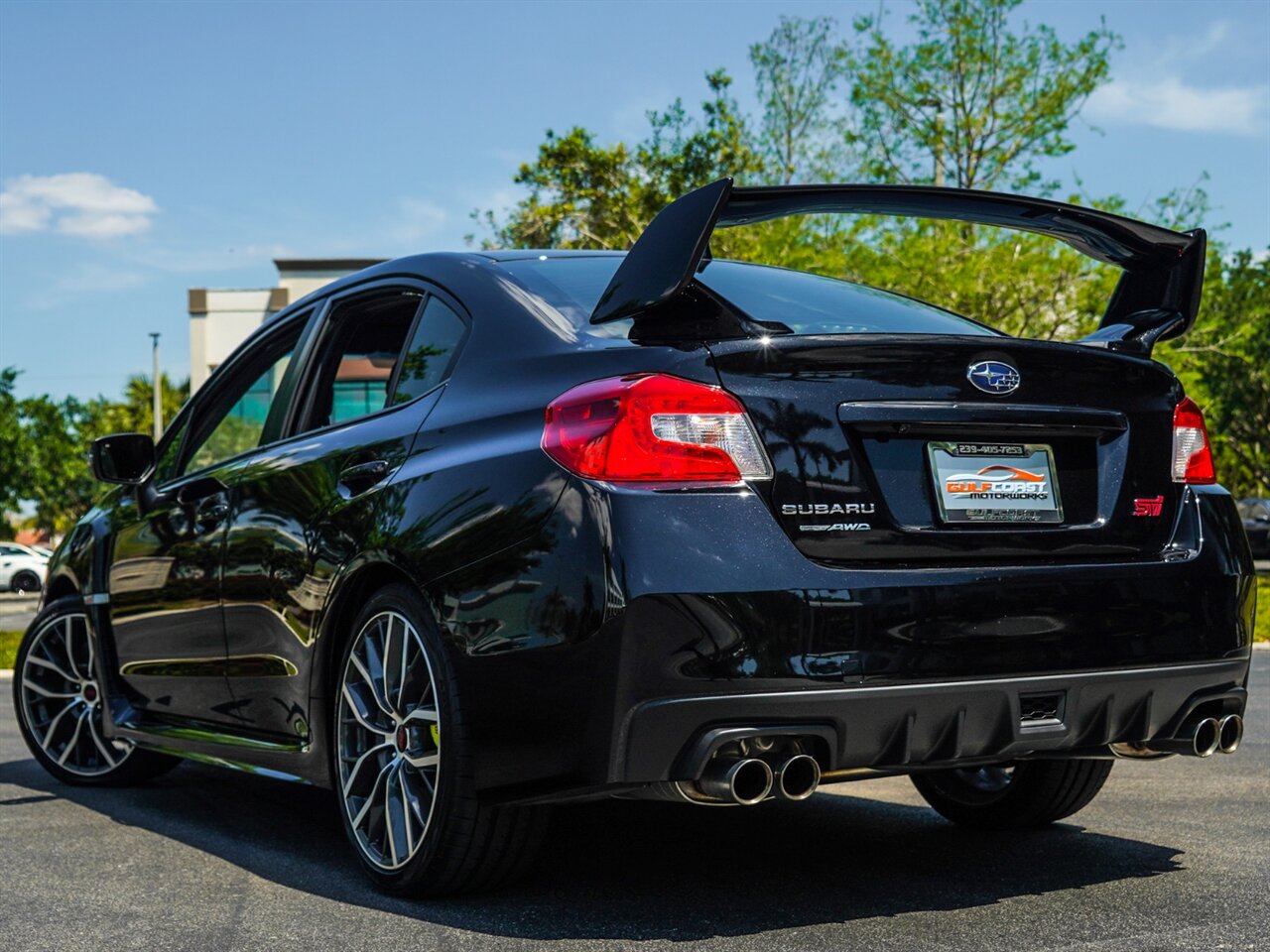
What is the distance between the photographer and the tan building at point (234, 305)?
5709 cm

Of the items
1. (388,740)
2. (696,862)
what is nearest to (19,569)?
(696,862)

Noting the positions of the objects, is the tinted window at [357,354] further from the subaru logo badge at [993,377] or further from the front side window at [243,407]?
the subaru logo badge at [993,377]

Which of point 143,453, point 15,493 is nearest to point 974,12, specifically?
point 143,453

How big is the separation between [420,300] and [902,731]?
1900mm

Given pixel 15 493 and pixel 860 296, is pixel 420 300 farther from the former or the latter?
pixel 15 493

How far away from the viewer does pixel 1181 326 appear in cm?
436

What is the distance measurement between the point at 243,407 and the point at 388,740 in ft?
6.28

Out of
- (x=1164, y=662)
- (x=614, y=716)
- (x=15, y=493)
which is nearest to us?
(x=614, y=716)

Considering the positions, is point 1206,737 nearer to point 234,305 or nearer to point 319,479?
point 319,479

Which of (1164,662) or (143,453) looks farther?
(143,453)

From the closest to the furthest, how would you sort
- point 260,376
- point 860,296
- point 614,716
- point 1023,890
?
point 614,716 → point 1023,890 → point 860,296 → point 260,376

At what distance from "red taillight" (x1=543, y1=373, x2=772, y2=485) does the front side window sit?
197 cm

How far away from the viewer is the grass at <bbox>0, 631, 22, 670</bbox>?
520 inches

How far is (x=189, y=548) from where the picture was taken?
5199mm
